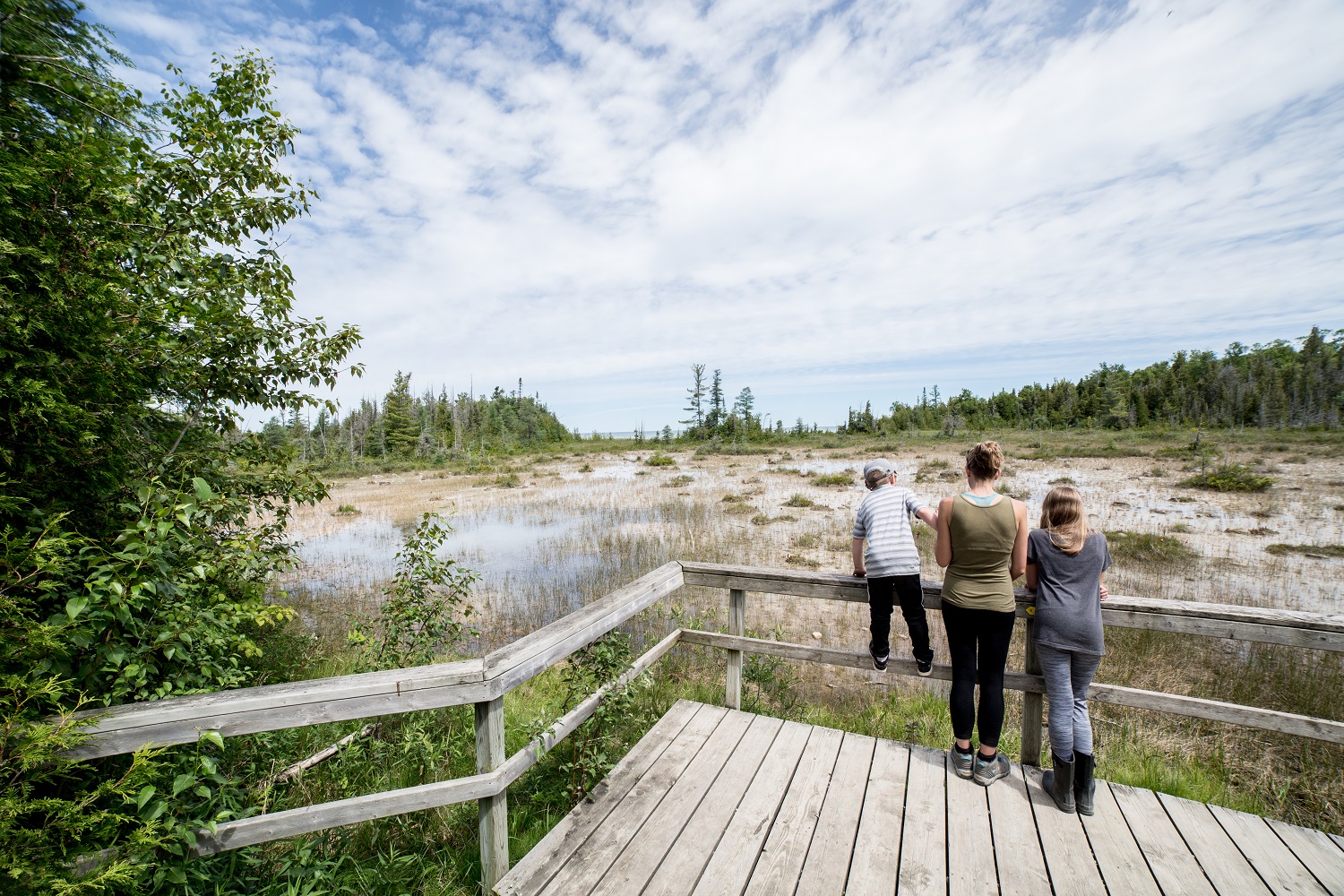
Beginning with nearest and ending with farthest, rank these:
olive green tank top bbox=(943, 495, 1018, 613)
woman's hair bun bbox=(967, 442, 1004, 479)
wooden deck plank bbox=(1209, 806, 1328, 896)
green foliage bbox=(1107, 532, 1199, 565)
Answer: wooden deck plank bbox=(1209, 806, 1328, 896)
olive green tank top bbox=(943, 495, 1018, 613)
woman's hair bun bbox=(967, 442, 1004, 479)
green foliage bbox=(1107, 532, 1199, 565)

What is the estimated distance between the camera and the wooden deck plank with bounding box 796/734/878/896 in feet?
7.48

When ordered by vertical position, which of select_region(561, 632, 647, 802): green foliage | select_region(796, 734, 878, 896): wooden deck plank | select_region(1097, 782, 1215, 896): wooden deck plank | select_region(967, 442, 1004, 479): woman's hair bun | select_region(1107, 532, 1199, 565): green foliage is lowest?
select_region(1107, 532, 1199, 565): green foliage

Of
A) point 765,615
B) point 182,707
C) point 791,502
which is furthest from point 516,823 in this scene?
point 791,502

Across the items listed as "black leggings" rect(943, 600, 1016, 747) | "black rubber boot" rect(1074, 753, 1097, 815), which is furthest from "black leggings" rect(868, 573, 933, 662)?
"black rubber boot" rect(1074, 753, 1097, 815)

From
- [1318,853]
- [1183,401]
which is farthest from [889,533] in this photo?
[1183,401]

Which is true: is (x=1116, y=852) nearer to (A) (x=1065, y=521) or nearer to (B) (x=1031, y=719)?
(B) (x=1031, y=719)

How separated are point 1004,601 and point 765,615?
6.02 meters

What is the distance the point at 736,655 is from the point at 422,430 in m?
56.7

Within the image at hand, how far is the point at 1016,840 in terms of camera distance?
2531 mm

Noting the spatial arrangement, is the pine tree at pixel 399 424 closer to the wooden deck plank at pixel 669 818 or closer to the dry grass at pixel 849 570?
the dry grass at pixel 849 570

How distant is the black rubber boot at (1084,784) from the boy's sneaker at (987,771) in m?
0.35

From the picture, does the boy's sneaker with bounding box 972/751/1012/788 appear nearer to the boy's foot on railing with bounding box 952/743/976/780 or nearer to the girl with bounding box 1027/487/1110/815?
the boy's foot on railing with bounding box 952/743/976/780

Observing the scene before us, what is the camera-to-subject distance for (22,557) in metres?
1.63

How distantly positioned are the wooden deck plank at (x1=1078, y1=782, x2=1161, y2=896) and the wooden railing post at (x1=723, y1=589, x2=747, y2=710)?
1.96m
